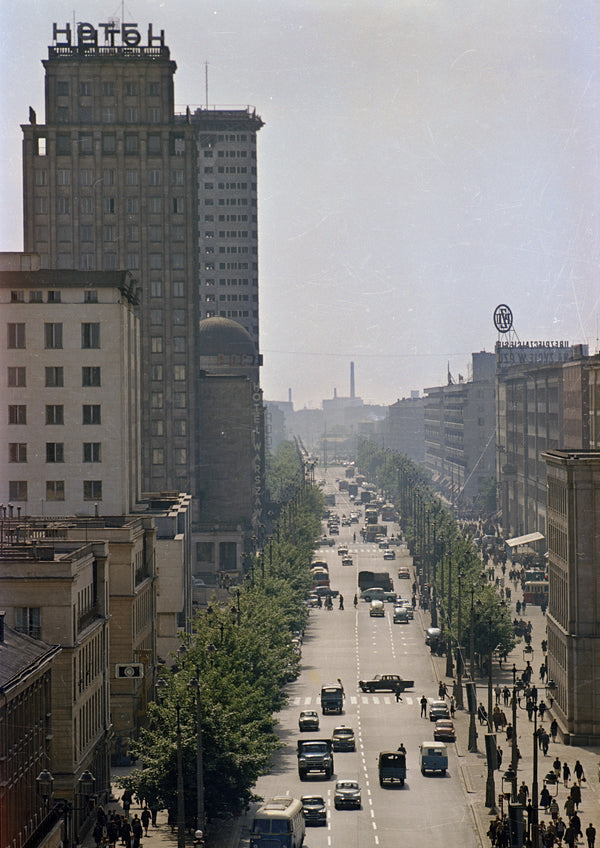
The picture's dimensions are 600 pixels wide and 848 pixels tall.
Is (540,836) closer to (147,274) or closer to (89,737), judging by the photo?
(89,737)

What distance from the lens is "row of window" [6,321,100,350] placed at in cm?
10350

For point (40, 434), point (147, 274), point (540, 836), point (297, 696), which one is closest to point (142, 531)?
point (40, 434)

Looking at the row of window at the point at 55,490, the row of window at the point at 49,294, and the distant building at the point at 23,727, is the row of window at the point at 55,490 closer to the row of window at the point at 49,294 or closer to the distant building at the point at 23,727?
the row of window at the point at 49,294

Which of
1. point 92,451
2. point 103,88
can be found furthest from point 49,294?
point 103,88

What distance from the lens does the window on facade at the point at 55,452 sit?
344ft

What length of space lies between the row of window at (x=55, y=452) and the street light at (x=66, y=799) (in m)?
36.8

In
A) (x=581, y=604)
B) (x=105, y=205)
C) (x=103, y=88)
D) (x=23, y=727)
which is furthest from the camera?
(x=103, y=88)

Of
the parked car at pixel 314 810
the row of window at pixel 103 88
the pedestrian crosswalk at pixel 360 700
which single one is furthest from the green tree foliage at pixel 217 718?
the row of window at pixel 103 88

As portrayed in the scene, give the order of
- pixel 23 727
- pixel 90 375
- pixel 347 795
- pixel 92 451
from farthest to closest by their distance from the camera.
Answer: pixel 92 451
pixel 90 375
pixel 347 795
pixel 23 727

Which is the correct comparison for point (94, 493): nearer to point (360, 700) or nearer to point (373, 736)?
point (360, 700)

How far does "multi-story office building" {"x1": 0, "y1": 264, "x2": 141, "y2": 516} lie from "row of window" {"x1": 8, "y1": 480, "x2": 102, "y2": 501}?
0.07 meters

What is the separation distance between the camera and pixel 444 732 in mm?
94562

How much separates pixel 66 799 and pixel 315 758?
21.1 metres

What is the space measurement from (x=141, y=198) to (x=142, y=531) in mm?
80424
